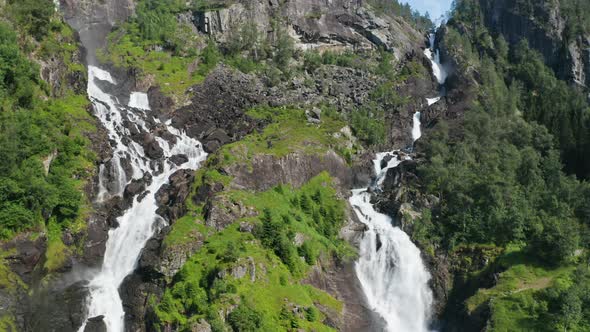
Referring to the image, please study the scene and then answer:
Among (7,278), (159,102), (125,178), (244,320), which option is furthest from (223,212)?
(159,102)

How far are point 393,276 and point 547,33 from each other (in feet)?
315

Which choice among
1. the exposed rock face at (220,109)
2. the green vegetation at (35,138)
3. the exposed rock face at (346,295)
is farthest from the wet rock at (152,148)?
the exposed rock face at (346,295)

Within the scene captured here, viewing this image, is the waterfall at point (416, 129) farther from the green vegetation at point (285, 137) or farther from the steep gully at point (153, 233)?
the steep gully at point (153, 233)

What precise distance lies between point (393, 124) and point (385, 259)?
125 ft

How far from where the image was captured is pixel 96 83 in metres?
92.1

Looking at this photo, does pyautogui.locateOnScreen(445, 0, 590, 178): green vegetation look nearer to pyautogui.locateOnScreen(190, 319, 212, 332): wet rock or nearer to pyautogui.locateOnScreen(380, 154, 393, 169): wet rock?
pyautogui.locateOnScreen(380, 154, 393, 169): wet rock

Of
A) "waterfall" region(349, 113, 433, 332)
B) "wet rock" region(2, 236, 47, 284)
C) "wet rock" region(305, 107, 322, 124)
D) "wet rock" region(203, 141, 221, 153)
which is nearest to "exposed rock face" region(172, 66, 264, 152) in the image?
"wet rock" region(203, 141, 221, 153)

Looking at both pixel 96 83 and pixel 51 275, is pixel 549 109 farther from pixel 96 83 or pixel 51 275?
pixel 51 275

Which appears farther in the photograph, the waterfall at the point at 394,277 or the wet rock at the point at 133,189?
the wet rock at the point at 133,189

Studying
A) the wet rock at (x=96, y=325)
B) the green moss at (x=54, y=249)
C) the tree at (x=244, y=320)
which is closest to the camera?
the tree at (x=244, y=320)

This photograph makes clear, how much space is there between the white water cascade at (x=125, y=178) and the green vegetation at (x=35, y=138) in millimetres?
3659

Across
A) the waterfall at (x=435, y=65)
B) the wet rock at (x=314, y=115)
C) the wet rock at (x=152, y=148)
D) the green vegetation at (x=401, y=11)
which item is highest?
the green vegetation at (x=401, y=11)

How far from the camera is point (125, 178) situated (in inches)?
2741

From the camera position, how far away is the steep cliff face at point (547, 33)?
422 feet
